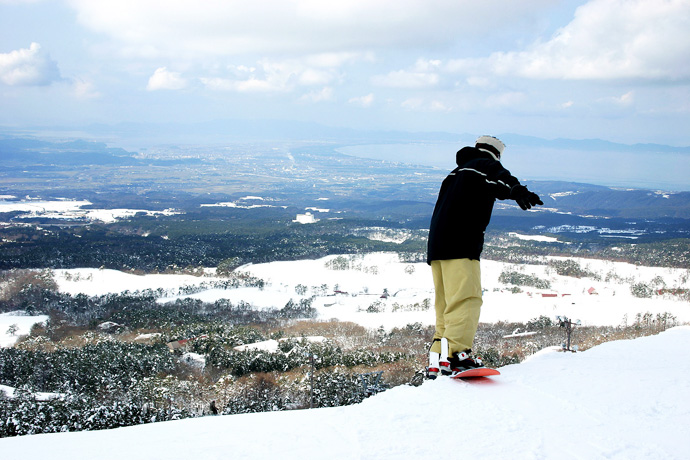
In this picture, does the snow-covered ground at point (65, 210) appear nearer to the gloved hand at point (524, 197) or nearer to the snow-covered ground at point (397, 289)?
the snow-covered ground at point (397, 289)

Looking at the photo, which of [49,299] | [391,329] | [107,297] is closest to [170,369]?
[391,329]

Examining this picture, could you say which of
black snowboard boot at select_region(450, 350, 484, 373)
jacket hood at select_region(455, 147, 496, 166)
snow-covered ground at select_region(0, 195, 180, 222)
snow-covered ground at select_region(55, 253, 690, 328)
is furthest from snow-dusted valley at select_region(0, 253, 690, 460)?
snow-covered ground at select_region(0, 195, 180, 222)

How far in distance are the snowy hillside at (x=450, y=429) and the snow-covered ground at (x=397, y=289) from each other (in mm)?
52167

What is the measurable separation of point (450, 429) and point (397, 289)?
248 ft

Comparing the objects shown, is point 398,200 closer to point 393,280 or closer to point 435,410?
point 393,280

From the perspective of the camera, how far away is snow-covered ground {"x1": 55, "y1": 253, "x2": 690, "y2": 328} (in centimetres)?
5981

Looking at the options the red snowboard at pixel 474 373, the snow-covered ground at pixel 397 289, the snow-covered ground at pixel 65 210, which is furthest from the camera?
the snow-covered ground at pixel 65 210

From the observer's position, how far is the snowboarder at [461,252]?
14.1 feet

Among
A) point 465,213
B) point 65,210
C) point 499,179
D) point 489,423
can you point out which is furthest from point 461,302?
point 65,210

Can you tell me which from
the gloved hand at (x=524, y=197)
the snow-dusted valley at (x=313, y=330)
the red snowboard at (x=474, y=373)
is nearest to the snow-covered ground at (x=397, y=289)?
the snow-dusted valley at (x=313, y=330)

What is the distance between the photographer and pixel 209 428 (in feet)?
10.4

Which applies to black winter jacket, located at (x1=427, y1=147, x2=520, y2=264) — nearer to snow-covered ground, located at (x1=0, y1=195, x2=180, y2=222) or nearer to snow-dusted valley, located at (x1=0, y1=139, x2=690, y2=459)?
snow-dusted valley, located at (x1=0, y1=139, x2=690, y2=459)

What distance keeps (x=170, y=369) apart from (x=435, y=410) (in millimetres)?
31085

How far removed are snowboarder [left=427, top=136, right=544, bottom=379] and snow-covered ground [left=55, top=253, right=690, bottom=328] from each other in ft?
169
